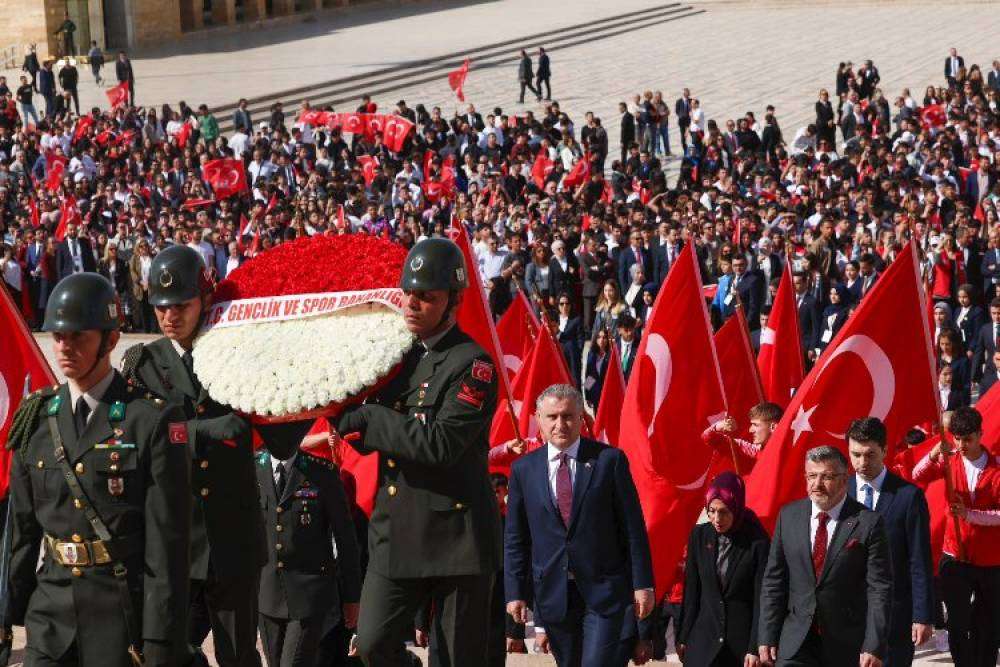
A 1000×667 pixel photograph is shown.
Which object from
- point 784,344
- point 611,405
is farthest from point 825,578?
point 784,344

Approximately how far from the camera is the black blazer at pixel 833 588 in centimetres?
604

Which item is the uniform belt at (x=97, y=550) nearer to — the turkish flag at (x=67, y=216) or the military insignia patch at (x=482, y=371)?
the military insignia patch at (x=482, y=371)

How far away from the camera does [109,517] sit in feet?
15.8

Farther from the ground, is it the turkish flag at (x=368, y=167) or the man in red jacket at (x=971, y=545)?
the man in red jacket at (x=971, y=545)

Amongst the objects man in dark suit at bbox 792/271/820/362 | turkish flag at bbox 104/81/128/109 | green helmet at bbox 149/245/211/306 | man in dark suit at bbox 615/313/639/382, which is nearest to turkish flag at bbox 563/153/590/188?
man in dark suit at bbox 792/271/820/362

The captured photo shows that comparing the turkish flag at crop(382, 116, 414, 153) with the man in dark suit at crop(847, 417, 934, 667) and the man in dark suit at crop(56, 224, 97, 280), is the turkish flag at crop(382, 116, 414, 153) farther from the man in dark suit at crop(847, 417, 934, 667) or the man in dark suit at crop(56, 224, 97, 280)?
the man in dark suit at crop(847, 417, 934, 667)

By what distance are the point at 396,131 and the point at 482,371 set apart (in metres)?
22.5

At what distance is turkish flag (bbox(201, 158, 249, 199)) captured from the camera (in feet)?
81.7

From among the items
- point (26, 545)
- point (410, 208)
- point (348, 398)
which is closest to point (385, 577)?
point (348, 398)

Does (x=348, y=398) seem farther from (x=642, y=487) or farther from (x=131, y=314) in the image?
(x=131, y=314)

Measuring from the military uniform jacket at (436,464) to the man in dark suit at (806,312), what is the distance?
32.1ft

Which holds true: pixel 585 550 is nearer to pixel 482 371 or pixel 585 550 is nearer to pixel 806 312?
pixel 482 371

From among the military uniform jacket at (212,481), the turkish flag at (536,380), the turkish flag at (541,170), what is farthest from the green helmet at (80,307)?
the turkish flag at (541,170)

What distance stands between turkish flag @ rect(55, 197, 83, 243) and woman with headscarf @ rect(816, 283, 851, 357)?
11.0 metres
